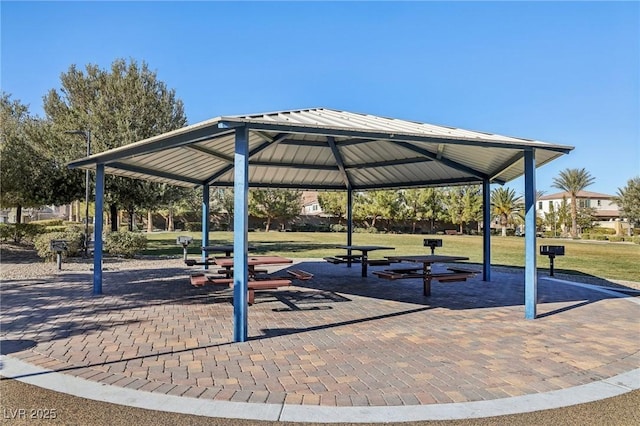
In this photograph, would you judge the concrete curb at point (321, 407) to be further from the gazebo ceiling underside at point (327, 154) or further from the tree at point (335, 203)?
the tree at point (335, 203)

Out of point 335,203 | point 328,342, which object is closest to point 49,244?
point 328,342

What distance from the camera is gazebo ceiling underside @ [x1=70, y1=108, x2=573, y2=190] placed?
614cm

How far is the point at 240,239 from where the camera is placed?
573 centimetres

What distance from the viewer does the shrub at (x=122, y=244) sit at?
1728 cm

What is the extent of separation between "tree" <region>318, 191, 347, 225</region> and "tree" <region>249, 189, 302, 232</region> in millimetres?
5175

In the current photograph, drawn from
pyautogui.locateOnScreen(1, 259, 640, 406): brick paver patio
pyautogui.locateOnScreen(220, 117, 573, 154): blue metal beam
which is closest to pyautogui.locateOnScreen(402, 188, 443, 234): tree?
pyautogui.locateOnScreen(1, 259, 640, 406): brick paver patio

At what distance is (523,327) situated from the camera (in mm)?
6539

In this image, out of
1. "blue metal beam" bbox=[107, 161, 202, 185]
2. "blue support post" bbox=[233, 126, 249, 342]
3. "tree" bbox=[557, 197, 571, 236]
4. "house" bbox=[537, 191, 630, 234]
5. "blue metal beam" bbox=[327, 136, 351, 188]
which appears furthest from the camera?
"house" bbox=[537, 191, 630, 234]

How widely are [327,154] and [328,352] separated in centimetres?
773

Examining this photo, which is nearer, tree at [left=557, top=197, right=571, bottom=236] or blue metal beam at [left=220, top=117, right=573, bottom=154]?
blue metal beam at [left=220, top=117, right=573, bottom=154]

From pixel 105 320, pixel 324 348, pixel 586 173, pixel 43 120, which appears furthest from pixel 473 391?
pixel 586 173

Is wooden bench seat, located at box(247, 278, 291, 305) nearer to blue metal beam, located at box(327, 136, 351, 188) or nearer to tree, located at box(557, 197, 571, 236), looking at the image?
blue metal beam, located at box(327, 136, 351, 188)

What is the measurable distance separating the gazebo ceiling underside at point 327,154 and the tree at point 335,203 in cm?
4378

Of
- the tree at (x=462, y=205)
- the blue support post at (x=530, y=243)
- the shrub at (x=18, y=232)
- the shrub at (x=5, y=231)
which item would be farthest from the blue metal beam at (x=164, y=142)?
the tree at (x=462, y=205)
